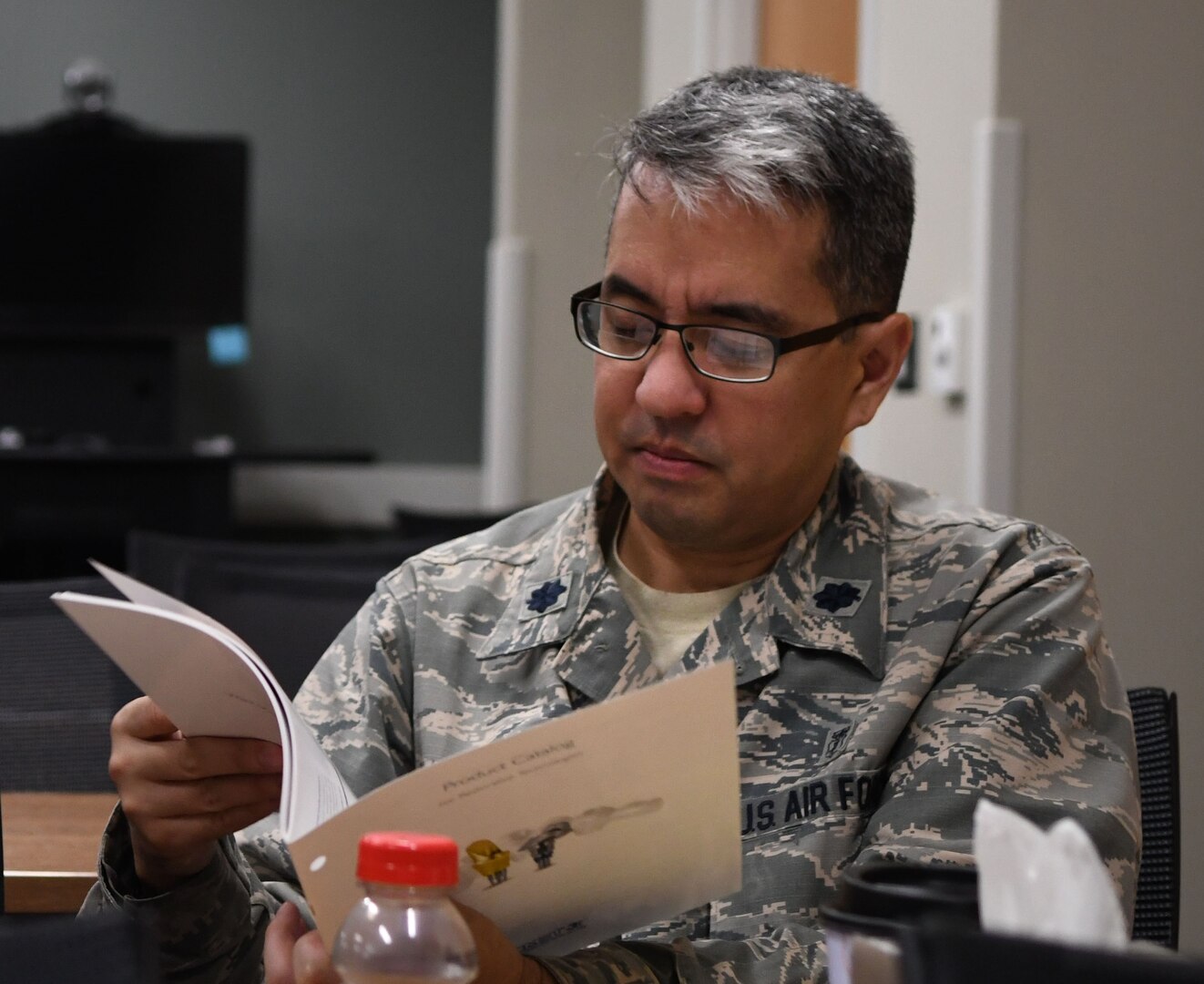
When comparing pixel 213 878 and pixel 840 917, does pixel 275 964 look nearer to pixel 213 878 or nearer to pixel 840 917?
pixel 213 878

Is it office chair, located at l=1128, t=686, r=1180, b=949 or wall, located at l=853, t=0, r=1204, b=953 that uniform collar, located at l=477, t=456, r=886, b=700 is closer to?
office chair, located at l=1128, t=686, r=1180, b=949

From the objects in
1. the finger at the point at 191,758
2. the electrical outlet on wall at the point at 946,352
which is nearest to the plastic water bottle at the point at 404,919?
the finger at the point at 191,758

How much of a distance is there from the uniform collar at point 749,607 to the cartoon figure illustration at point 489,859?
40cm

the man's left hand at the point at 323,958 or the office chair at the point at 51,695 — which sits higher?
the man's left hand at the point at 323,958

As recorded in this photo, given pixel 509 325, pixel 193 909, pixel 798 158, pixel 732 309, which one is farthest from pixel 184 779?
pixel 509 325

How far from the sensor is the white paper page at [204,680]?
889mm

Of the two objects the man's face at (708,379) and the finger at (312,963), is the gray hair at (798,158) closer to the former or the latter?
the man's face at (708,379)

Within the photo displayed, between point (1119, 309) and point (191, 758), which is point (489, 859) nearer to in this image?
point (191, 758)

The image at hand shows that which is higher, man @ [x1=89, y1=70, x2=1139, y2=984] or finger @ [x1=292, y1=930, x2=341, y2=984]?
man @ [x1=89, y1=70, x2=1139, y2=984]

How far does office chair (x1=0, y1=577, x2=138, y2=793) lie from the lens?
68.7 inches

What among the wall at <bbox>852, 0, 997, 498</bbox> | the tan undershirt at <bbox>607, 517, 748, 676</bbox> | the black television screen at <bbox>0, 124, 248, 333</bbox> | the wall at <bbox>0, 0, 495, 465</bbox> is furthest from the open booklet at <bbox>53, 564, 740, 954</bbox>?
the wall at <bbox>0, 0, 495, 465</bbox>

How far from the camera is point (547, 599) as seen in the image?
1333 millimetres

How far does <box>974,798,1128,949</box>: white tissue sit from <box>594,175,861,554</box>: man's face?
0.65m

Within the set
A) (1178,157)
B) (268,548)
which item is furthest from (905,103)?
(268,548)
